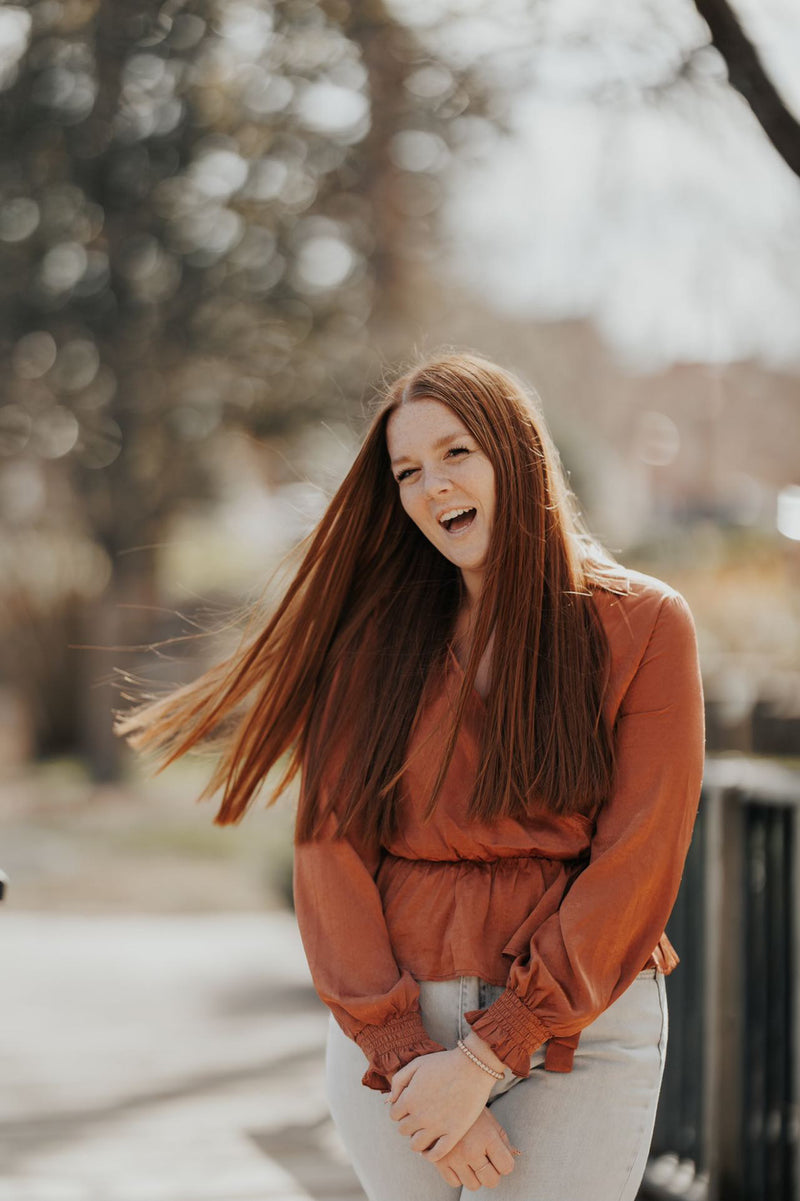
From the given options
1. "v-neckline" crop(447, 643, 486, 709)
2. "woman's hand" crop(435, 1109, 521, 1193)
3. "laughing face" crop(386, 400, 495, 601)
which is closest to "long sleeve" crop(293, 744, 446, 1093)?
"woman's hand" crop(435, 1109, 521, 1193)

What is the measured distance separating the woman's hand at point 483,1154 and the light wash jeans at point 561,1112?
3 cm

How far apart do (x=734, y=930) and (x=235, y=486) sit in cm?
1155

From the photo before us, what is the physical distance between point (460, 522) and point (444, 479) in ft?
0.27

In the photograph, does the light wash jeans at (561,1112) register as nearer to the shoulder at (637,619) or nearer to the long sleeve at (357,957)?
the long sleeve at (357,957)

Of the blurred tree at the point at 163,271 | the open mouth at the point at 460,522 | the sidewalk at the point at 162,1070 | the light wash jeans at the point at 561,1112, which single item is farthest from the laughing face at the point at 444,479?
the blurred tree at the point at 163,271

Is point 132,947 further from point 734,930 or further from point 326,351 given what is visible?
point 326,351

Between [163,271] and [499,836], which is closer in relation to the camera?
[499,836]

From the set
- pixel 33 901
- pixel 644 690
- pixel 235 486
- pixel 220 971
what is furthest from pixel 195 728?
pixel 235 486

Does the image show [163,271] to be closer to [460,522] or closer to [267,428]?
[267,428]

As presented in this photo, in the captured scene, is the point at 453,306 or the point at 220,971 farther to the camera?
the point at 453,306

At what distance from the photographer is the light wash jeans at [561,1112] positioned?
187 cm

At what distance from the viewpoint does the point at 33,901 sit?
25.8 ft

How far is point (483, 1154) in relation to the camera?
1845 millimetres

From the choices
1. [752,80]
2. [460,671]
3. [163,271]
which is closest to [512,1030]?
[460,671]
